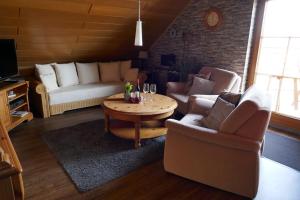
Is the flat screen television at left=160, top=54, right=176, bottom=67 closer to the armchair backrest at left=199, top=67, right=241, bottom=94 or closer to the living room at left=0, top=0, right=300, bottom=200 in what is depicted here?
the living room at left=0, top=0, right=300, bottom=200

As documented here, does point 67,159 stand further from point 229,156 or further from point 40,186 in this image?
point 229,156

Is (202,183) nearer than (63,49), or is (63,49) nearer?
(202,183)

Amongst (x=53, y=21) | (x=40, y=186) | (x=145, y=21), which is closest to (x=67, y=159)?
(x=40, y=186)

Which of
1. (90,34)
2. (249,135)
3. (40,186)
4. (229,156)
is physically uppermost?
(90,34)

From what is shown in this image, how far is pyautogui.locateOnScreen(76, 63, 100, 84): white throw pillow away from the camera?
15.3 feet

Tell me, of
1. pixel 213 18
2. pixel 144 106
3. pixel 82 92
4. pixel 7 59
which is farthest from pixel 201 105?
pixel 7 59

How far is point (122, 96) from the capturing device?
3406mm

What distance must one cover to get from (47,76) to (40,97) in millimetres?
480

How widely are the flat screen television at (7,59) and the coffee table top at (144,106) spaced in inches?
62.4

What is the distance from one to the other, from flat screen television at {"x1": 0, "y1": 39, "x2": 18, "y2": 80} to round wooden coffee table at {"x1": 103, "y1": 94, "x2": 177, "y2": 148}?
5.12 ft

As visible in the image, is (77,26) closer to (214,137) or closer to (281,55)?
(214,137)

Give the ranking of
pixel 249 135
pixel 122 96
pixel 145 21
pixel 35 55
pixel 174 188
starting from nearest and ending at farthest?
pixel 249 135
pixel 174 188
pixel 122 96
pixel 35 55
pixel 145 21

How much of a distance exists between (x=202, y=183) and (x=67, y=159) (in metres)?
1.52

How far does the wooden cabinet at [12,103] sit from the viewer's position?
303 centimetres
